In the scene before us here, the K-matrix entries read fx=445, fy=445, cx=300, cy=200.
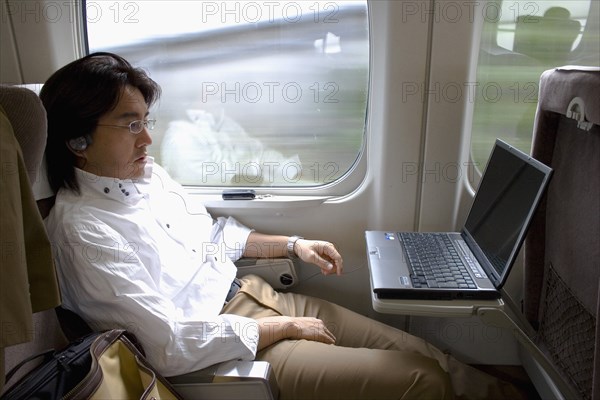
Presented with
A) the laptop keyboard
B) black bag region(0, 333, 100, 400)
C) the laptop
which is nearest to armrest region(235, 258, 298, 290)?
the laptop

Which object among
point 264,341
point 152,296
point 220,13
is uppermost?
point 220,13

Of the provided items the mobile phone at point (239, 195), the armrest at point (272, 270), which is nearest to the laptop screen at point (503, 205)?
the armrest at point (272, 270)

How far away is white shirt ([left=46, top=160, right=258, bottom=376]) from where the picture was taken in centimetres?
121

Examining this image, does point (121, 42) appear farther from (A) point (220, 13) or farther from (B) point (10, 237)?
(B) point (10, 237)

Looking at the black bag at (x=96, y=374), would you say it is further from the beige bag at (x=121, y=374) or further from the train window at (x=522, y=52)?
the train window at (x=522, y=52)

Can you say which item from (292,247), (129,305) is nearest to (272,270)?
(292,247)

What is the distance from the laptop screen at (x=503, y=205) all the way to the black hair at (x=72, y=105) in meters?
1.22

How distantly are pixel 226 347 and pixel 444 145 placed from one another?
109 centimetres

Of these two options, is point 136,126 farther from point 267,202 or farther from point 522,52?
point 522,52

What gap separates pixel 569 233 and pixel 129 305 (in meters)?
1.24

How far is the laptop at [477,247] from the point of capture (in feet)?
4.01

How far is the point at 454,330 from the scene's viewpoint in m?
1.98

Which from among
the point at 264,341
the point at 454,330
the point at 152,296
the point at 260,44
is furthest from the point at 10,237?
the point at 454,330

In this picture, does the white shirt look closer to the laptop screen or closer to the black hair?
the black hair
